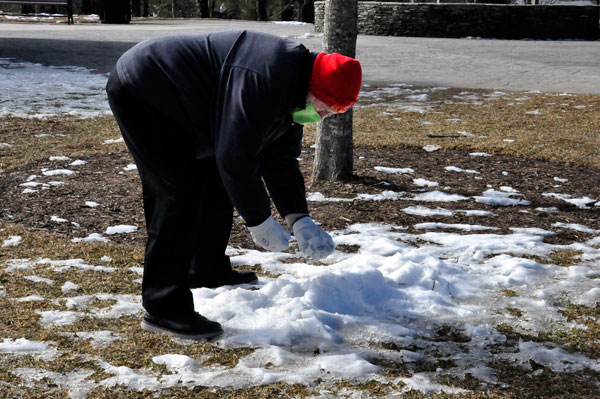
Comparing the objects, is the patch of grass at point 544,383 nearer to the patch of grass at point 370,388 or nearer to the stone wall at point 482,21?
the patch of grass at point 370,388

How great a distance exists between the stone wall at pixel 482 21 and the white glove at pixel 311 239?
19130 mm

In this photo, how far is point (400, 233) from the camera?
5004 millimetres

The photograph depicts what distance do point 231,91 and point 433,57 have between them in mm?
14045

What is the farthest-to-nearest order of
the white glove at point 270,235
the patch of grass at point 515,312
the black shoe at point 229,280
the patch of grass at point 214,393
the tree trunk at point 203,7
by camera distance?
the tree trunk at point 203,7 < the black shoe at point 229,280 < the patch of grass at point 515,312 < the white glove at point 270,235 < the patch of grass at point 214,393

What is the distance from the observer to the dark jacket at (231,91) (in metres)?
2.85

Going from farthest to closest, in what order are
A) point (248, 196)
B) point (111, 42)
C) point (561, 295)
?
point (111, 42) < point (561, 295) < point (248, 196)

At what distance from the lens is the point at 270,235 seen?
10.1ft

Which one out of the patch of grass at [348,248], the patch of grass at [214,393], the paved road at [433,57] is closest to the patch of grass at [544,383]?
the patch of grass at [214,393]

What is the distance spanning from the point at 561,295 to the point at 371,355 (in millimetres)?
1350

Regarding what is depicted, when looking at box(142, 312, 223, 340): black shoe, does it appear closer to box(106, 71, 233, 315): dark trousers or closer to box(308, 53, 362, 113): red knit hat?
box(106, 71, 233, 315): dark trousers

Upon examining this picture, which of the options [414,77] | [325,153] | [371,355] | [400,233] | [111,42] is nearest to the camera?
[371,355]

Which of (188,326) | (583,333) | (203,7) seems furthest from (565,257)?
(203,7)

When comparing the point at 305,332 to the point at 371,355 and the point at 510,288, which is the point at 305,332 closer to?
the point at 371,355

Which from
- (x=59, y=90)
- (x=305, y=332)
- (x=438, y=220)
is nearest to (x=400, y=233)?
(x=438, y=220)
